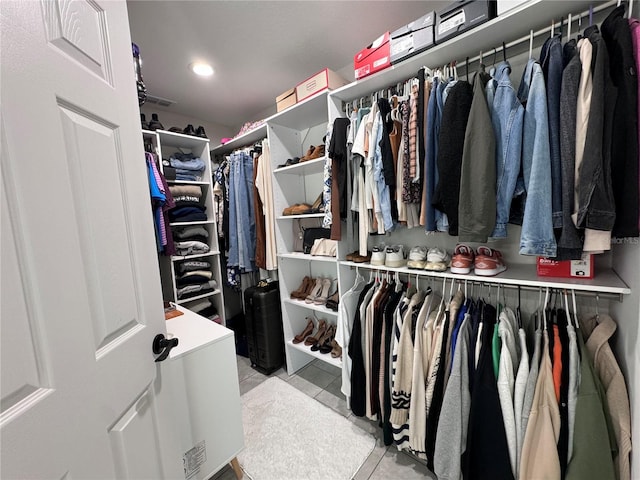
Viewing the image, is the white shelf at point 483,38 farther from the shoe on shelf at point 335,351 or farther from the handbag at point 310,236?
the shoe on shelf at point 335,351

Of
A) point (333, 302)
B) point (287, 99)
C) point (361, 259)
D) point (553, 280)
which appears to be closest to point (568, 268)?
point (553, 280)

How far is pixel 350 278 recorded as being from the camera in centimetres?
183

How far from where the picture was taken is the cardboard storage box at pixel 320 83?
1658 mm

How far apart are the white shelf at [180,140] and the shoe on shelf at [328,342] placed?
7.06ft

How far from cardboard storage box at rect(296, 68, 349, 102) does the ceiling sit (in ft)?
0.89

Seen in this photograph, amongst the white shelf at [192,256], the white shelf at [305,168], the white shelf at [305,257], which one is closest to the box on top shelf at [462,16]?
the white shelf at [305,168]

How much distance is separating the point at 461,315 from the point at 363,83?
4.64 ft

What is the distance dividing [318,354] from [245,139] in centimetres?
212

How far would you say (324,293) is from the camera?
7.22 feet

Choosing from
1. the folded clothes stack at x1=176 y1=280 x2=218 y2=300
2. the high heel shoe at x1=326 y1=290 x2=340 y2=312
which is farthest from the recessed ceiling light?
the high heel shoe at x1=326 y1=290 x2=340 y2=312

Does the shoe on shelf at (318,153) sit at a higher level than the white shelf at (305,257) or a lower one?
higher

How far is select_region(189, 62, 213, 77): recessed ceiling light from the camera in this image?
1898mm

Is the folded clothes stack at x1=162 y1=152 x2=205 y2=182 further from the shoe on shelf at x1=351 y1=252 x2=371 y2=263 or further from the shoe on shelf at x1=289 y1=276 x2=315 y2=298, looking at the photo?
the shoe on shelf at x1=351 y1=252 x2=371 y2=263

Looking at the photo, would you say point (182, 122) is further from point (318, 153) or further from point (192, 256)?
point (318, 153)
